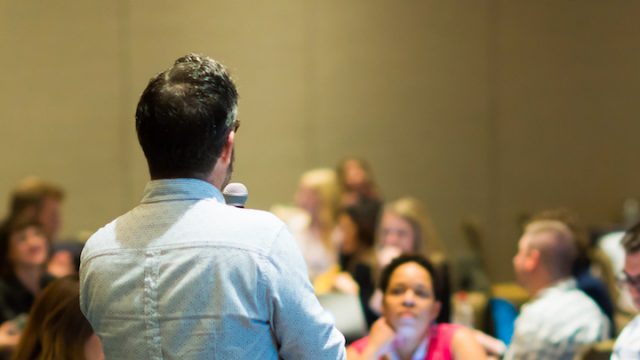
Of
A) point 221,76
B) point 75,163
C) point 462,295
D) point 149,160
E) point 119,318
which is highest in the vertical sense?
point 221,76

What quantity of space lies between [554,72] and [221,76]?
7.11 meters

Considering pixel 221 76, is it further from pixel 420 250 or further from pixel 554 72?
pixel 554 72

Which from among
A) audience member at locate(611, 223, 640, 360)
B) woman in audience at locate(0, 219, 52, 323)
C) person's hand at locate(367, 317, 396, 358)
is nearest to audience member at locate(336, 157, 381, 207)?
woman in audience at locate(0, 219, 52, 323)

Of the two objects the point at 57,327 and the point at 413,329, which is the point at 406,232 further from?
the point at 57,327

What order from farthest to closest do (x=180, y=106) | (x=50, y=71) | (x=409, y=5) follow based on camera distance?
1. (x=409, y=5)
2. (x=50, y=71)
3. (x=180, y=106)

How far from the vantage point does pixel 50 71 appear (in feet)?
24.2

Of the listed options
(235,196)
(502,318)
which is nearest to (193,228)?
(235,196)

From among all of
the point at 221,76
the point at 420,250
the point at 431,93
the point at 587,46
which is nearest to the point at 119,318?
the point at 221,76

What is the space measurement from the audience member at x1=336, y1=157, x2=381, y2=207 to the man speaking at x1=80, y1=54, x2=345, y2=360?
5351 mm

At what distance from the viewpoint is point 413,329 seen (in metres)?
3.54

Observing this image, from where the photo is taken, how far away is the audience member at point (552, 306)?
387 cm

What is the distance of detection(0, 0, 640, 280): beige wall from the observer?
7.48m

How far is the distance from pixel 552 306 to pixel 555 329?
0.37 ft

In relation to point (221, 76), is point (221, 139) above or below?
below
